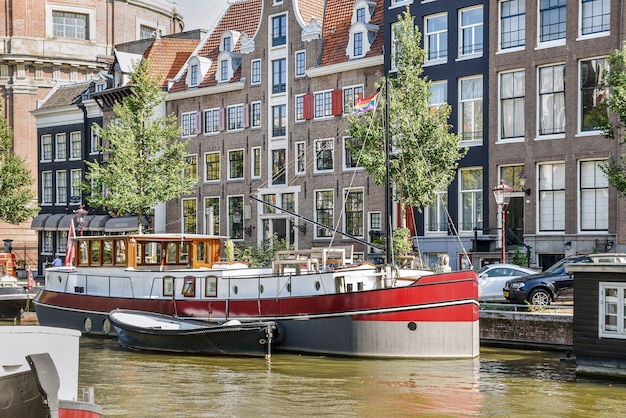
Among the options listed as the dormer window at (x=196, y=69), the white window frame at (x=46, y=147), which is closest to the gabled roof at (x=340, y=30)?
the dormer window at (x=196, y=69)

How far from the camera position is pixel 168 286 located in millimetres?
26812

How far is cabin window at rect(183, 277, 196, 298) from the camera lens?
26250 mm

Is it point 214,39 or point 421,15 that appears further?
point 214,39

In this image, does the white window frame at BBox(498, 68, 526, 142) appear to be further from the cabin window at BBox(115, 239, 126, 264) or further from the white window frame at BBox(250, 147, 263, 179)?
the cabin window at BBox(115, 239, 126, 264)

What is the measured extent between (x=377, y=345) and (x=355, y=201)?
16.4 meters

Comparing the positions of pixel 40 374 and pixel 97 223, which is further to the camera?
pixel 97 223

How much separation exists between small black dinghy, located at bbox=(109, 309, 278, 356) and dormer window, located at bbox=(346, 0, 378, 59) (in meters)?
16.2

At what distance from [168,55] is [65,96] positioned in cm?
888

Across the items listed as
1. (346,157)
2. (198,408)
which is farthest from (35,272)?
(198,408)

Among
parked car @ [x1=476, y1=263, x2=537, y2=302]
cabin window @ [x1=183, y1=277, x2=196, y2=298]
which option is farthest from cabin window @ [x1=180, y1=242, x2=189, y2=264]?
parked car @ [x1=476, y1=263, x2=537, y2=302]

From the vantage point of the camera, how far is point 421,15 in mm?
35250

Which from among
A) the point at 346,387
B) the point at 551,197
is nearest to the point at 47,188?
the point at 551,197

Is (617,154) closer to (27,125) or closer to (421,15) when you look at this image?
(421,15)

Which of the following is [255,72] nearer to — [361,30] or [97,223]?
[361,30]
